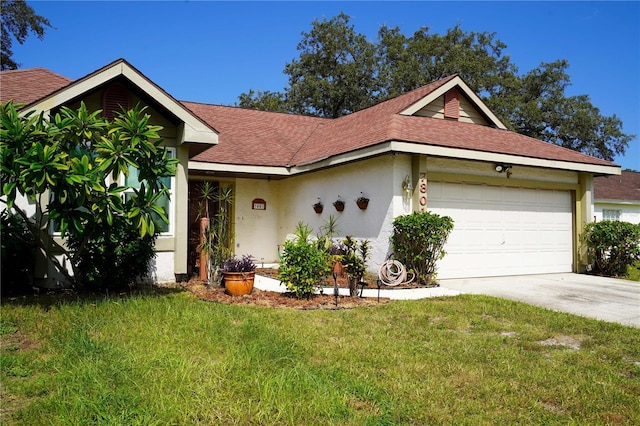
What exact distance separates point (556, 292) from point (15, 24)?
Answer: 28434 millimetres

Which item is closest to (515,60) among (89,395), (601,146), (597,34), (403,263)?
(601,146)

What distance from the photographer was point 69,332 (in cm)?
491

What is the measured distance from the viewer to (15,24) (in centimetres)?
A: 2392

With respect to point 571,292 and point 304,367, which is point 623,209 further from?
point 304,367

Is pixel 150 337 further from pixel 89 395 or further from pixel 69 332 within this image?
pixel 89 395

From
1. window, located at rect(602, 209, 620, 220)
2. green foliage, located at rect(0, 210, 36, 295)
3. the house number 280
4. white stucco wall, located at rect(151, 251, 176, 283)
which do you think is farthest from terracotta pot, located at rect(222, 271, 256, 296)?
window, located at rect(602, 209, 620, 220)

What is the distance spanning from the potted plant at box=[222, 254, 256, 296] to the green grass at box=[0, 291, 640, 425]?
137 centimetres

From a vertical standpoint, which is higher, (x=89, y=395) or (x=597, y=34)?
(x=597, y=34)

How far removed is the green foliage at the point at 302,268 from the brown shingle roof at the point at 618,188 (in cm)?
1821

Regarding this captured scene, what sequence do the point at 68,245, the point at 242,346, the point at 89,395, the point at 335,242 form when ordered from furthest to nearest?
the point at 335,242 → the point at 68,245 → the point at 242,346 → the point at 89,395

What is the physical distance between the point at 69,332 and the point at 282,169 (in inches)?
328

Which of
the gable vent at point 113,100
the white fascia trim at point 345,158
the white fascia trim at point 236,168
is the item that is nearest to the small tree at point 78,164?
the gable vent at point 113,100

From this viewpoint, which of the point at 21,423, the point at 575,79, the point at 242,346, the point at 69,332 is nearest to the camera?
the point at 21,423

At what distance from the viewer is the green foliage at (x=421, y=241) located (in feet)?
29.3
